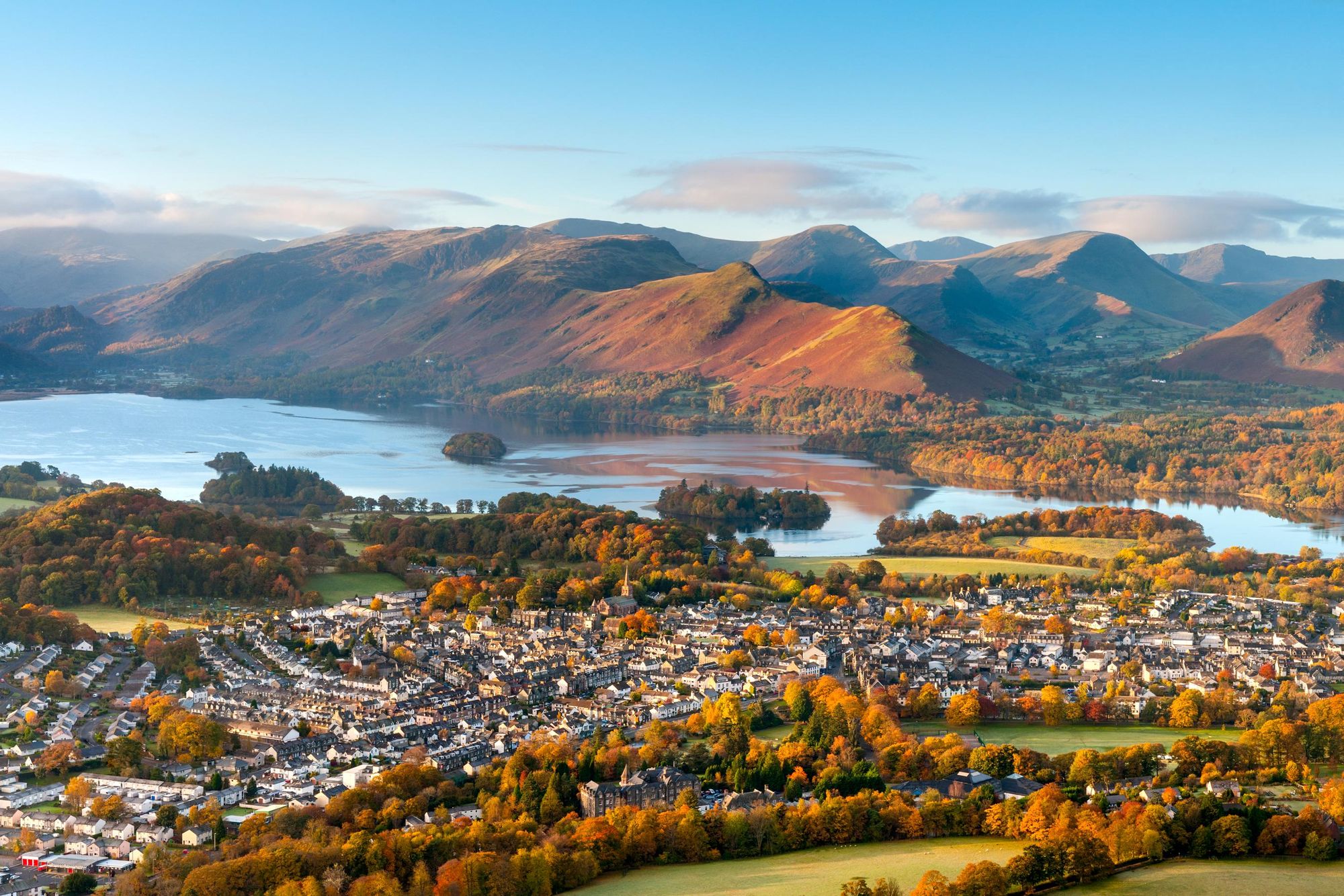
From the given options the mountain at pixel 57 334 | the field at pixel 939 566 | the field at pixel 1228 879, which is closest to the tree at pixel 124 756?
the field at pixel 1228 879

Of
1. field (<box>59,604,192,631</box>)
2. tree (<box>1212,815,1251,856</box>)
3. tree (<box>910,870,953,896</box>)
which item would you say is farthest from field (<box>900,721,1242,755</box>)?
field (<box>59,604,192,631</box>)

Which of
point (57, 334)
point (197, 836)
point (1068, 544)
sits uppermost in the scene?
point (57, 334)

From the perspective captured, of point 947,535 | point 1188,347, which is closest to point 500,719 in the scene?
point 947,535

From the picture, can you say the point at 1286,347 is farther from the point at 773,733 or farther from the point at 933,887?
the point at 933,887

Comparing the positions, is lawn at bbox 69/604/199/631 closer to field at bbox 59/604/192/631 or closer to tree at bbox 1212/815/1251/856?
field at bbox 59/604/192/631

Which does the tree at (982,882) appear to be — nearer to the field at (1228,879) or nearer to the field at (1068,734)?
the field at (1228,879)

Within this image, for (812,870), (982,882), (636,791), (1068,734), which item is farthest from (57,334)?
(982,882)

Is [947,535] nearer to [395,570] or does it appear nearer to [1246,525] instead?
[1246,525]
